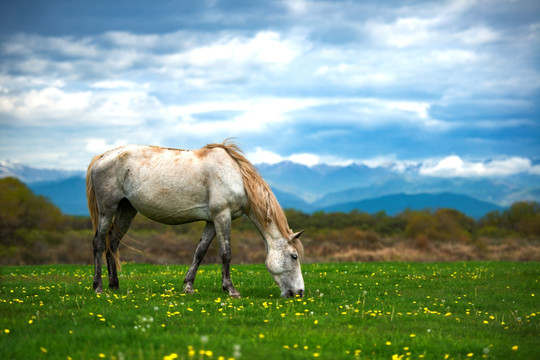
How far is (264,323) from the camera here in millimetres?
8312

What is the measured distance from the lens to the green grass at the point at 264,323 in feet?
21.6

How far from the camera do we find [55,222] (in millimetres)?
50188

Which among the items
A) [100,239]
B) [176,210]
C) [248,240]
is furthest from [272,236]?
[248,240]

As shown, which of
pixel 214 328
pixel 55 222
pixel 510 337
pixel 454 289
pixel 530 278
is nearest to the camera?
pixel 214 328

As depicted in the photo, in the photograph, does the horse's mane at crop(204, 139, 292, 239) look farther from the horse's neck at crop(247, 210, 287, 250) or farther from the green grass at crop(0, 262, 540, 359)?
the green grass at crop(0, 262, 540, 359)

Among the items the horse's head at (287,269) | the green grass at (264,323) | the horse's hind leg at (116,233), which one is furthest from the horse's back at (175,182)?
the green grass at (264,323)

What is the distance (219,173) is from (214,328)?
15.2 feet

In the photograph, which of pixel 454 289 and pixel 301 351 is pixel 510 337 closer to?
pixel 301 351

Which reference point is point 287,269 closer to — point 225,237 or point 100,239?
point 225,237

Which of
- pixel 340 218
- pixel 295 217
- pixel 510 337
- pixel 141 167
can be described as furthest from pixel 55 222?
pixel 510 337

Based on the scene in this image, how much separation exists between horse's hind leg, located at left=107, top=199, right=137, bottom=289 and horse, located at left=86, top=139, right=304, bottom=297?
355 mm

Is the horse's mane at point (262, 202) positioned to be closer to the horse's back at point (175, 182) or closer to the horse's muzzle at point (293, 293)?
the horse's back at point (175, 182)

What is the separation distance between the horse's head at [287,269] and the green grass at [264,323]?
1.43 ft

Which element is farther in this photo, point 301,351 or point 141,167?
point 141,167
